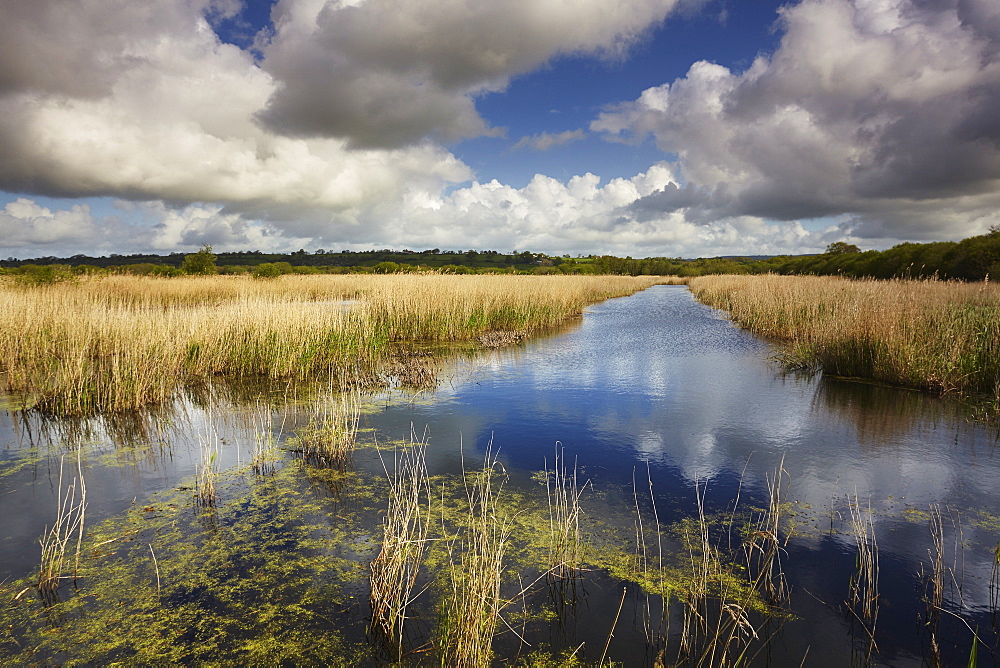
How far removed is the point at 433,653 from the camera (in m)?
2.51

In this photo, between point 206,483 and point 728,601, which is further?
point 206,483

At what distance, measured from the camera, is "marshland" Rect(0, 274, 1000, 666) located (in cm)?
262

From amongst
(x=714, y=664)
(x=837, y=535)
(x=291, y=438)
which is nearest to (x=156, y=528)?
(x=291, y=438)

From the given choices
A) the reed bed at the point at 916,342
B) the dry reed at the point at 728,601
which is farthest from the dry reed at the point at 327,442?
the reed bed at the point at 916,342

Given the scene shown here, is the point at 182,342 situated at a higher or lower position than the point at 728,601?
higher

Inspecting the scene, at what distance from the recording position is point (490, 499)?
4.18m

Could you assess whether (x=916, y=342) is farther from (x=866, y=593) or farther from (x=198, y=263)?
(x=198, y=263)

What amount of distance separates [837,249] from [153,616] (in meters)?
60.8

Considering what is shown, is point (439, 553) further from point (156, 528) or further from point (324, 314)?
point (324, 314)

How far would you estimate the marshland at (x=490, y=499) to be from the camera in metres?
2.62

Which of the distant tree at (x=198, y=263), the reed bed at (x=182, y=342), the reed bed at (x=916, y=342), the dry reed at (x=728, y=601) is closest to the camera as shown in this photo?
the dry reed at (x=728, y=601)

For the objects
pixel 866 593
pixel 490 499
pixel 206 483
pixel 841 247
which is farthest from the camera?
pixel 841 247

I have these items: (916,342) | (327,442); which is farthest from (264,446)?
(916,342)

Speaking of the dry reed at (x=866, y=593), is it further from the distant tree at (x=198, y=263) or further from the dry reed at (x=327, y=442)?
the distant tree at (x=198, y=263)
